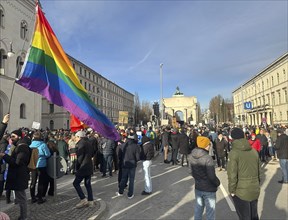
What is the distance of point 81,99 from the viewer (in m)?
7.08

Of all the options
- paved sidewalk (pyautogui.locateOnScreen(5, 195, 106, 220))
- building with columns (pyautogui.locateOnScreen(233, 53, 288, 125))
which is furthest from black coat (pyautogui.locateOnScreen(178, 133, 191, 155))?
building with columns (pyautogui.locateOnScreen(233, 53, 288, 125))

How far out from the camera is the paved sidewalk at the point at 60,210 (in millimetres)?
6367

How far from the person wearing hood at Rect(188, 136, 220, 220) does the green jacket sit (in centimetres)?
37

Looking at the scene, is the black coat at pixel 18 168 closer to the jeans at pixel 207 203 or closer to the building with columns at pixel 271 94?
the jeans at pixel 207 203

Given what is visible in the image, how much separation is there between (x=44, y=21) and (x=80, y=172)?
3.95 metres

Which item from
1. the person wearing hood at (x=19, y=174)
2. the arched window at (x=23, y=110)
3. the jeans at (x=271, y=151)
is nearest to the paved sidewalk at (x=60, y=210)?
the person wearing hood at (x=19, y=174)

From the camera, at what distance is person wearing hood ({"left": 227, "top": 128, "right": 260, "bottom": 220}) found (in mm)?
4613

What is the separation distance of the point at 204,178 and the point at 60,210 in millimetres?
Result: 3900

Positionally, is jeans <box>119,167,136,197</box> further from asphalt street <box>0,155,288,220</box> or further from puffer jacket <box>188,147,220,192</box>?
puffer jacket <box>188,147,220,192</box>

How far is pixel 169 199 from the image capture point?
802 centimetres

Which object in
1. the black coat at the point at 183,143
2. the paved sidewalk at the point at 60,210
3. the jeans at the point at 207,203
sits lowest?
the paved sidewalk at the point at 60,210

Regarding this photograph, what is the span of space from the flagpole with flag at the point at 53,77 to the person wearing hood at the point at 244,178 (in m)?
3.64

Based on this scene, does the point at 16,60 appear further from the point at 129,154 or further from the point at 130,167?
the point at 130,167

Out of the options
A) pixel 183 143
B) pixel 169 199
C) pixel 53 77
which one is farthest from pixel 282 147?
pixel 53 77
